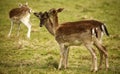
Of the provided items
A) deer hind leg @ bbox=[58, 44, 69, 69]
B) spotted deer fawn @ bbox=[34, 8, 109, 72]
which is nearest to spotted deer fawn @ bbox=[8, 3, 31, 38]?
spotted deer fawn @ bbox=[34, 8, 109, 72]

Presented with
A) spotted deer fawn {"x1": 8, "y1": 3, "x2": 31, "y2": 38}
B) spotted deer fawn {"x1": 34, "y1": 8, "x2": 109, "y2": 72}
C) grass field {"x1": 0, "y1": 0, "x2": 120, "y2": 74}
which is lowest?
grass field {"x1": 0, "y1": 0, "x2": 120, "y2": 74}

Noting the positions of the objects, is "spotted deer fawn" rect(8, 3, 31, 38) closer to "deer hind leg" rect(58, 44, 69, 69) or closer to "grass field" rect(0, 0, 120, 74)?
"grass field" rect(0, 0, 120, 74)

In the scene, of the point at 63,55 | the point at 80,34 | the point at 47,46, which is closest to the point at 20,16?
the point at 47,46

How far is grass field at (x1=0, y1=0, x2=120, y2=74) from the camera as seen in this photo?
10336mm

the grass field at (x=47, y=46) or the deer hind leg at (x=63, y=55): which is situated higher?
the deer hind leg at (x=63, y=55)

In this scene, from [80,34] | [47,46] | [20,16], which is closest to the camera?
[80,34]

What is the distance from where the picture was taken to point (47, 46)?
14.1m

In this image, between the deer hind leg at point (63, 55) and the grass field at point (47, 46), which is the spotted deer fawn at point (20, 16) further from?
the deer hind leg at point (63, 55)

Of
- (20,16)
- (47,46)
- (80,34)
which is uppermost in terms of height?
(80,34)

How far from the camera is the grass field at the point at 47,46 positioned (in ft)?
33.9

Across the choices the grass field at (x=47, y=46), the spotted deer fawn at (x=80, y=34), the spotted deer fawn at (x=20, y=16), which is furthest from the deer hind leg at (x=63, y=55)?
the spotted deer fawn at (x=20, y=16)

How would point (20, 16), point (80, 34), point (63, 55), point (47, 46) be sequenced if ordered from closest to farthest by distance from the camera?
point (80, 34), point (63, 55), point (47, 46), point (20, 16)

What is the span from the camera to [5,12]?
69.8 feet

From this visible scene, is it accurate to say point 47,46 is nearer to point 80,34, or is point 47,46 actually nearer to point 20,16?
point 20,16
